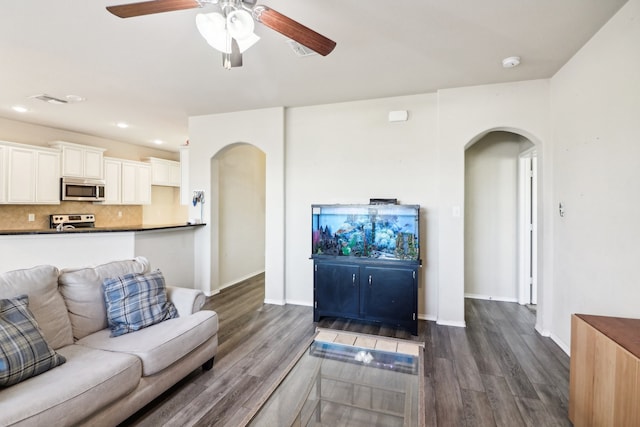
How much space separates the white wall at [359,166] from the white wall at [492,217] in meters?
1.06

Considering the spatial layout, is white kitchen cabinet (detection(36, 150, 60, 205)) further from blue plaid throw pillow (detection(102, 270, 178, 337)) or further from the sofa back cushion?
blue plaid throw pillow (detection(102, 270, 178, 337))

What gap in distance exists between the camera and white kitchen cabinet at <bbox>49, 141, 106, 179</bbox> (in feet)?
16.9

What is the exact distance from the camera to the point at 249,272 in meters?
5.55

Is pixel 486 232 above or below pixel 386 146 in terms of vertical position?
below

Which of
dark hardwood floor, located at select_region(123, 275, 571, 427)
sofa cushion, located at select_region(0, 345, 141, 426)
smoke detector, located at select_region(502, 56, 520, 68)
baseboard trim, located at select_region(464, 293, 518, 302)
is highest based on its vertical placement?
smoke detector, located at select_region(502, 56, 520, 68)

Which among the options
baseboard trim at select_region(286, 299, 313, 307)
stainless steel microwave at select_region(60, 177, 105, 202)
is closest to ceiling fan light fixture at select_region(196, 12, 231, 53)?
baseboard trim at select_region(286, 299, 313, 307)

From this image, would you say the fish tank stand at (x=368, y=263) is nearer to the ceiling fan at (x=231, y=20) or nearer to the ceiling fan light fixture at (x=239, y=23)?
the ceiling fan at (x=231, y=20)

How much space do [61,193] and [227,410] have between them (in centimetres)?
521

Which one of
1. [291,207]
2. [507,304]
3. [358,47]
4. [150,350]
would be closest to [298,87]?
[358,47]

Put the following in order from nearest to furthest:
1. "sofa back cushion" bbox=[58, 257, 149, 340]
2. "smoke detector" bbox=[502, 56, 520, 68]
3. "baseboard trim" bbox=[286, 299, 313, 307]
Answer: "sofa back cushion" bbox=[58, 257, 149, 340], "smoke detector" bbox=[502, 56, 520, 68], "baseboard trim" bbox=[286, 299, 313, 307]

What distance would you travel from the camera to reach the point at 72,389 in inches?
56.2

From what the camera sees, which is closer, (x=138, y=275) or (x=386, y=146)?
(x=138, y=275)

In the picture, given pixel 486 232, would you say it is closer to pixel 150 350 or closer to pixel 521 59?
pixel 521 59

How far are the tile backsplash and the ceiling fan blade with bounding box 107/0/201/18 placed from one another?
5.02 meters
